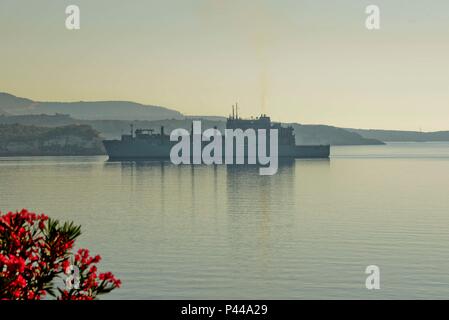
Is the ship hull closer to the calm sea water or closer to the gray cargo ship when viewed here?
the gray cargo ship

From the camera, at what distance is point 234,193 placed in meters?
69.8

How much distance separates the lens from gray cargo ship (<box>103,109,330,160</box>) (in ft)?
559

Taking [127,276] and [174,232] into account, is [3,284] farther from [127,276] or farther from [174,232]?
[174,232]

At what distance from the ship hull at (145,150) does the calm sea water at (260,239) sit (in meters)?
97.6

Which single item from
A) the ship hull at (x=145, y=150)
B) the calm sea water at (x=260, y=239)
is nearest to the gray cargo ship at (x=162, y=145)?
the ship hull at (x=145, y=150)

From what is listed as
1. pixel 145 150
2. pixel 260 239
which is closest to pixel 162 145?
pixel 145 150

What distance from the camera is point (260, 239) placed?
35.8m

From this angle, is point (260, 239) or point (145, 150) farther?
point (145, 150)

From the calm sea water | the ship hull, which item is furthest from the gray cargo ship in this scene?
the calm sea water

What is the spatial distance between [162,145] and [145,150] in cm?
535

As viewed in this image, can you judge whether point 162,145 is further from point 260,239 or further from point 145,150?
point 260,239

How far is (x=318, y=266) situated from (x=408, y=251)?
5.78m

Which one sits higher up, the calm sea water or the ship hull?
the ship hull

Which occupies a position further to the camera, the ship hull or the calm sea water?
the ship hull
